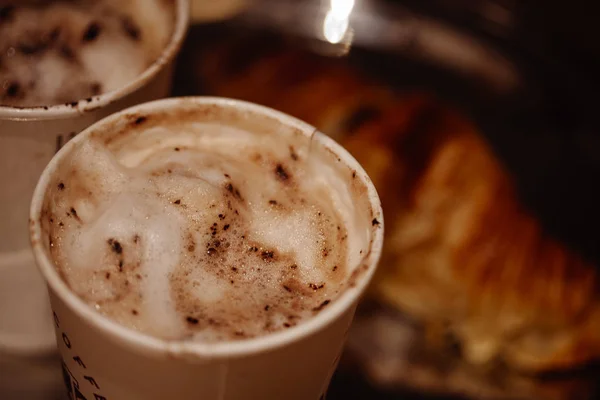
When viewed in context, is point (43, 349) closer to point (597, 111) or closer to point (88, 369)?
point (88, 369)

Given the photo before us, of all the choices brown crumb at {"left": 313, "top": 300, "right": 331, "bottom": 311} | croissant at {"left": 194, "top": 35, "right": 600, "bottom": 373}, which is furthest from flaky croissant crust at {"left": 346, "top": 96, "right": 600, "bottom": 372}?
brown crumb at {"left": 313, "top": 300, "right": 331, "bottom": 311}

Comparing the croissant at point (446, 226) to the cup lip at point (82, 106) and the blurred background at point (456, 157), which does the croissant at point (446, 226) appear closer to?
the blurred background at point (456, 157)

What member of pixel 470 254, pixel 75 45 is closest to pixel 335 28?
pixel 470 254

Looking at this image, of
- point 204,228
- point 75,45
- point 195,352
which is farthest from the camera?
point 75,45

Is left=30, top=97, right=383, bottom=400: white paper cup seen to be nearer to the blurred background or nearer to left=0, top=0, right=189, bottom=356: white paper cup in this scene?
left=0, top=0, right=189, bottom=356: white paper cup

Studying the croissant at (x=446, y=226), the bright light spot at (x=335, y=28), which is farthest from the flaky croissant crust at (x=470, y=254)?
the bright light spot at (x=335, y=28)

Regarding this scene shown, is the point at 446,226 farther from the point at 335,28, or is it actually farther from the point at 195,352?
the point at 195,352
